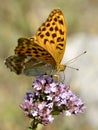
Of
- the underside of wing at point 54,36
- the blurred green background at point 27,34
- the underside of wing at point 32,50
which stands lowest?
the underside of wing at point 32,50

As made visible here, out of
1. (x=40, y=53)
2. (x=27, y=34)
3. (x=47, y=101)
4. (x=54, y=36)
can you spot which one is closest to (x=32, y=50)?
(x=40, y=53)

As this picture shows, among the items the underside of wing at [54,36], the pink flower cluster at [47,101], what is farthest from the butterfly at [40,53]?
the pink flower cluster at [47,101]

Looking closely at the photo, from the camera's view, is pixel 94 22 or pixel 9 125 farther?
pixel 94 22

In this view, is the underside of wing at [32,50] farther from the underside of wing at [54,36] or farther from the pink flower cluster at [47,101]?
the pink flower cluster at [47,101]

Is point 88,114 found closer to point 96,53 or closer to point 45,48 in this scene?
point 96,53

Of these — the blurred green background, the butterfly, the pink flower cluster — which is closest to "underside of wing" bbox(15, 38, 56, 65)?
the butterfly

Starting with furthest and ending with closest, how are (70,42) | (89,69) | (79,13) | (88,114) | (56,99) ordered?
1. (79,13)
2. (70,42)
3. (89,69)
4. (88,114)
5. (56,99)

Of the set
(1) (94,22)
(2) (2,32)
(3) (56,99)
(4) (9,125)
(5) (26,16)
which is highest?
(1) (94,22)

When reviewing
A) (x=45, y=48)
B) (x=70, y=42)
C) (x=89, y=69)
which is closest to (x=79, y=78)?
(x=89, y=69)
